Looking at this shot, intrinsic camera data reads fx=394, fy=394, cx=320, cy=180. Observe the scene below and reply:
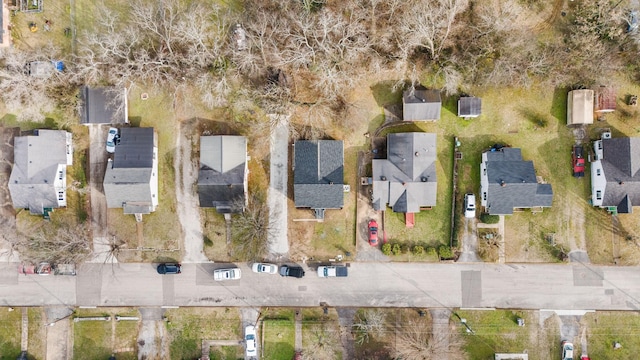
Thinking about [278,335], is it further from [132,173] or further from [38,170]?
[38,170]

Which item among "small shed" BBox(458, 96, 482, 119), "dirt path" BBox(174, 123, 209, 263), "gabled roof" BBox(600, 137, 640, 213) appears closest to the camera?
"gabled roof" BBox(600, 137, 640, 213)

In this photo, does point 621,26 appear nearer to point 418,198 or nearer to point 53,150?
point 418,198

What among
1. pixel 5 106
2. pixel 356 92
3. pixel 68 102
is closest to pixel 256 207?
pixel 356 92

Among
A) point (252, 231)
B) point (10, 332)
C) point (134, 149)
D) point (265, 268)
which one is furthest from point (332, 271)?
point (10, 332)

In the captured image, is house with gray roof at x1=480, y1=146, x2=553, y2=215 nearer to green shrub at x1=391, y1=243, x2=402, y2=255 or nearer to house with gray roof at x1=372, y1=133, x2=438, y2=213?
house with gray roof at x1=372, y1=133, x2=438, y2=213

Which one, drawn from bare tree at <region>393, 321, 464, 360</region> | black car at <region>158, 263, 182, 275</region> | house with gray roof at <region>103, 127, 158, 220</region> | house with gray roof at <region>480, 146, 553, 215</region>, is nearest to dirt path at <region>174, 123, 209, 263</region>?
black car at <region>158, 263, 182, 275</region>

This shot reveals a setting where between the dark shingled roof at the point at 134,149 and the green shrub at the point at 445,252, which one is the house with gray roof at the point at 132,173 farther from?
the green shrub at the point at 445,252

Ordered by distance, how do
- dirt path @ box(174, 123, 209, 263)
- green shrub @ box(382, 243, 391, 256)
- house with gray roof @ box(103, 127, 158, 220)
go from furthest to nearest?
1. dirt path @ box(174, 123, 209, 263)
2. green shrub @ box(382, 243, 391, 256)
3. house with gray roof @ box(103, 127, 158, 220)
